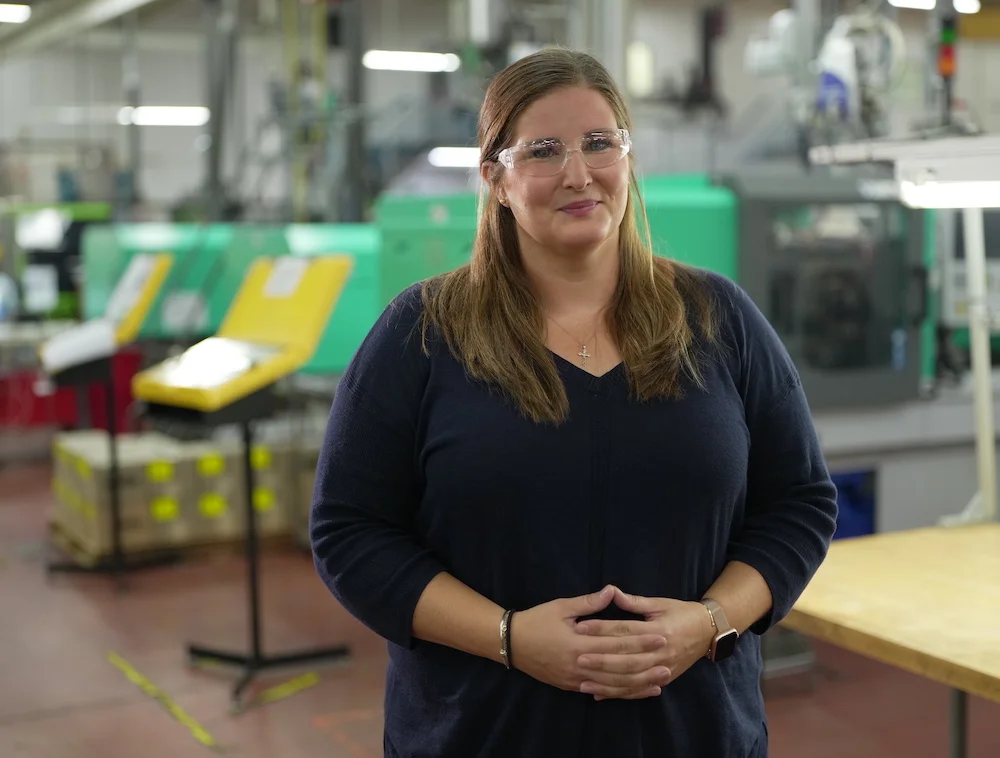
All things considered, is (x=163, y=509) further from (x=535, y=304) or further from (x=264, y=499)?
(x=535, y=304)

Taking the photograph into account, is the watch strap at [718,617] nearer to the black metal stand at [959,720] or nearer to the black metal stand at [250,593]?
the black metal stand at [959,720]

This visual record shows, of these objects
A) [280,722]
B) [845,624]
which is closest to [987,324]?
[845,624]

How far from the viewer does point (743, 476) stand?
4.91 feet

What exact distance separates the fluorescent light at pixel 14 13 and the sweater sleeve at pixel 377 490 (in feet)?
46.8

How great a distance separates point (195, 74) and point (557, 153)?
59.6 ft

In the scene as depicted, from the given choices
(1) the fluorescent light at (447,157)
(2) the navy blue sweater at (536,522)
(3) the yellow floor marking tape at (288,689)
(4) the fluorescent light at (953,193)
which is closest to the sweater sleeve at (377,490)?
(2) the navy blue sweater at (536,522)

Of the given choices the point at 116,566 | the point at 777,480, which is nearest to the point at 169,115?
the point at 116,566

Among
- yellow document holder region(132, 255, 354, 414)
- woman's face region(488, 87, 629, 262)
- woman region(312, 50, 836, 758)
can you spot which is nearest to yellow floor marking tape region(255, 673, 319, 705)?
yellow document holder region(132, 255, 354, 414)

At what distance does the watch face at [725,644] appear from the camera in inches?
56.9

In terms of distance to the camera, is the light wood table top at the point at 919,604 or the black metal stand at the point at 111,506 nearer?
the light wood table top at the point at 919,604

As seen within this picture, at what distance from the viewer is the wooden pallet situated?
17.5ft

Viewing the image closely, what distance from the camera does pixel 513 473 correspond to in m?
1.41

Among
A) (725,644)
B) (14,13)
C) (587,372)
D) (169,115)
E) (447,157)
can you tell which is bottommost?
(725,644)

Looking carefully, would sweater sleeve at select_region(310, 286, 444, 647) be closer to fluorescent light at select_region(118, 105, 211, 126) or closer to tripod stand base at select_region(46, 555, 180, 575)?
tripod stand base at select_region(46, 555, 180, 575)
